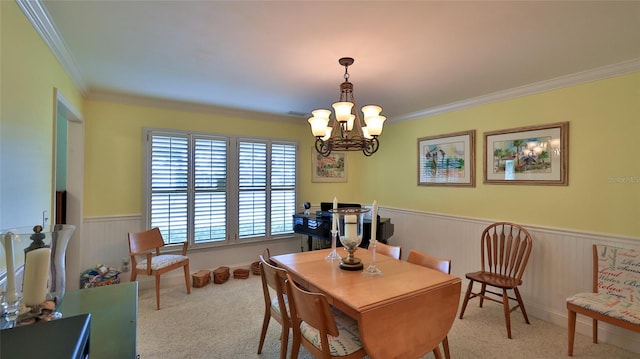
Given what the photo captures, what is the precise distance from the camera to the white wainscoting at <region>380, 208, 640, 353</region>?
8.30 feet

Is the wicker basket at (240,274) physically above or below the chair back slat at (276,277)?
below

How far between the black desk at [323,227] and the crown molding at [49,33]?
2914 mm

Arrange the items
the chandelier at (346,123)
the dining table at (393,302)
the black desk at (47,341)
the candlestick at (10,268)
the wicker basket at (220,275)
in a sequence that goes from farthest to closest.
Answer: the wicker basket at (220,275) → the chandelier at (346,123) → the dining table at (393,302) → the candlestick at (10,268) → the black desk at (47,341)

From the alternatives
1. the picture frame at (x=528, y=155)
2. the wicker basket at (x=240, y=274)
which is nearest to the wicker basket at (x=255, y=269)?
the wicker basket at (x=240, y=274)

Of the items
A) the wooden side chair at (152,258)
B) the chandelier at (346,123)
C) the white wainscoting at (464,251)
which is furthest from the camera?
the wooden side chair at (152,258)

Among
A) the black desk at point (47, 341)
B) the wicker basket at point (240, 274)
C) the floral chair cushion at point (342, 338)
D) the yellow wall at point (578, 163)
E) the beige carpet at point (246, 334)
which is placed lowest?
the beige carpet at point (246, 334)

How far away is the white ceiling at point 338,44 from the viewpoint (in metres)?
1.67

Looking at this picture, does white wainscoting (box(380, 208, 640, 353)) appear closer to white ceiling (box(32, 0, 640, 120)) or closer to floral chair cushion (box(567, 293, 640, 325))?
floral chair cushion (box(567, 293, 640, 325))

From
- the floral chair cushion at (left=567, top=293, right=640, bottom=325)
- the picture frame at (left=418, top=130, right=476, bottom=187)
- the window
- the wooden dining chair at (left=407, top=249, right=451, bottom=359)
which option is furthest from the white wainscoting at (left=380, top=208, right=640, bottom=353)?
the window

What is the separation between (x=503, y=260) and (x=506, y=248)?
161 millimetres

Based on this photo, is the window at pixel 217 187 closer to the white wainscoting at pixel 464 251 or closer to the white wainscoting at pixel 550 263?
the white wainscoting at pixel 464 251

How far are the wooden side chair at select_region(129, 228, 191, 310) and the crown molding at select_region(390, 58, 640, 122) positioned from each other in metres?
3.68

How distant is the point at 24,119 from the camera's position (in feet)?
5.49

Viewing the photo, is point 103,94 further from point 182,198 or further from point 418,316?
point 418,316
